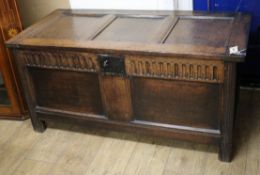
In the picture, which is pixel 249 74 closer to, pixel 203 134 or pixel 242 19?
pixel 242 19

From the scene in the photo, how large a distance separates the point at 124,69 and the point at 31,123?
0.83 meters

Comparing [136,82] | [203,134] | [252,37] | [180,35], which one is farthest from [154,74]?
[252,37]

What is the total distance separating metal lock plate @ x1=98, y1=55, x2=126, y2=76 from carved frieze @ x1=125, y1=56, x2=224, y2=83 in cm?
3

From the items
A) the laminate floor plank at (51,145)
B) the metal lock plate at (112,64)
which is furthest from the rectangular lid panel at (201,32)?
the laminate floor plank at (51,145)

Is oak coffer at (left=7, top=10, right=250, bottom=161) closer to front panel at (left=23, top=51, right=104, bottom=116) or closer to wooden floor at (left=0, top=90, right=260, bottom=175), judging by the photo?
front panel at (left=23, top=51, right=104, bottom=116)

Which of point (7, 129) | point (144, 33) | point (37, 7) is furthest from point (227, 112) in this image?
point (37, 7)

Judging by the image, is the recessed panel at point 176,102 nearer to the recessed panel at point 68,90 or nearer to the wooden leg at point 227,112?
the wooden leg at point 227,112

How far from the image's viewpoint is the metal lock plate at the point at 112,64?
5.74 feet

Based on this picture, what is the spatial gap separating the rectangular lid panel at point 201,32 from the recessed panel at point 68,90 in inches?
18.0

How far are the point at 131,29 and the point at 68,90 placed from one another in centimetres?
46

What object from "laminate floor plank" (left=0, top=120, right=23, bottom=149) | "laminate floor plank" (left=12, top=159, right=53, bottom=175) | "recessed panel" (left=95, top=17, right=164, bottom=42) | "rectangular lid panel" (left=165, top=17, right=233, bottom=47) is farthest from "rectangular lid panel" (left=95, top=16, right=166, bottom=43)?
"laminate floor plank" (left=0, top=120, right=23, bottom=149)

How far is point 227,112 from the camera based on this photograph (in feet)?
5.55

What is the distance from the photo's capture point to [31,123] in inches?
89.8

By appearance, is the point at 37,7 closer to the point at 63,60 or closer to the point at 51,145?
the point at 63,60
